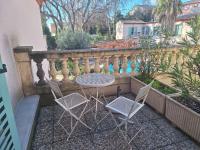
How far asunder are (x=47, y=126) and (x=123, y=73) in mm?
1930

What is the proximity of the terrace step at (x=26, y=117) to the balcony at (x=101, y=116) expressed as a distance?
205 mm

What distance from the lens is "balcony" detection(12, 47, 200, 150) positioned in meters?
2.05

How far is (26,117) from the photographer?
2219 mm

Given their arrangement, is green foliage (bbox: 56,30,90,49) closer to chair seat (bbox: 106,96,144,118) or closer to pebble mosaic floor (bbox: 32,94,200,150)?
pebble mosaic floor (bbox: 32,94,200,150)

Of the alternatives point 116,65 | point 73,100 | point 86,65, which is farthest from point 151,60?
point 73,100

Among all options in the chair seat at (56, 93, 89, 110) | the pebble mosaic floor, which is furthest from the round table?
the pebble mosaic floor

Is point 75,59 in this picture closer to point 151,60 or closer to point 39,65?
point 39,65

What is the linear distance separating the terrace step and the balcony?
205 mm

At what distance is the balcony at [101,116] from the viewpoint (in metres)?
2.05

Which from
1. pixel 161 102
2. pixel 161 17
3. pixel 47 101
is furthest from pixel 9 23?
pixel 161 17

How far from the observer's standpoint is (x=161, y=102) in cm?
257

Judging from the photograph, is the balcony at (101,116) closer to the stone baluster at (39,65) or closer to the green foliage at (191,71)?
the stone baluster at (39,65)

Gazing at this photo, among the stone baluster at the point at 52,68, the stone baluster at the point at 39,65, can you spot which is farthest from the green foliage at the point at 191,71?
the stone baluster at the point at 39,65

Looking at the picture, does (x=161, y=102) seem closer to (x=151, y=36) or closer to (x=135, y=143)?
(x=135, y=143)
